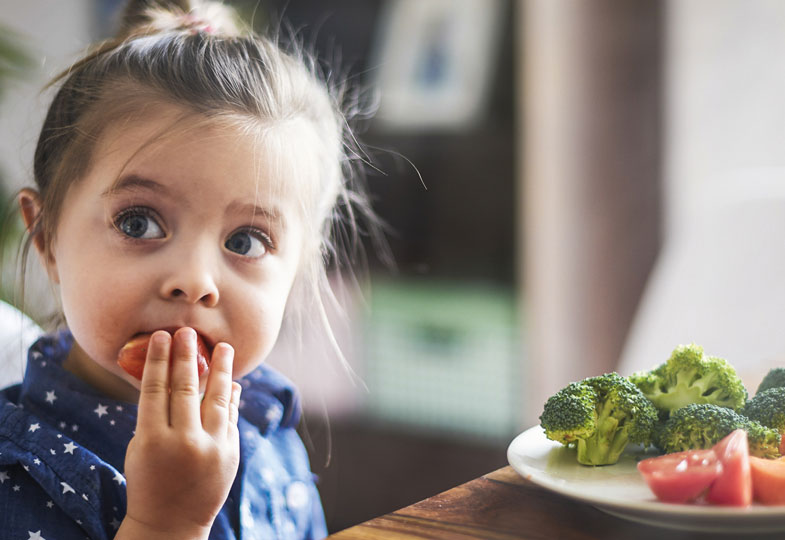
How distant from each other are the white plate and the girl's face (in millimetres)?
313

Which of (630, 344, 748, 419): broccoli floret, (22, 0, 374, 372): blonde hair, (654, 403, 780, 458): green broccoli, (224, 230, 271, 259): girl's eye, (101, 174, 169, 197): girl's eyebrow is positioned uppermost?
(22, 0, 374, 372): blonde hair

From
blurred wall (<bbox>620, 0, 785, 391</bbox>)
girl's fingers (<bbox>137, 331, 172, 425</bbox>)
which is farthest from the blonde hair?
blurred wall (<bbox>620, 0, 785, 391</bbox>)

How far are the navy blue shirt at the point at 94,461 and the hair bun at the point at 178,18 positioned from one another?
376 millimetres

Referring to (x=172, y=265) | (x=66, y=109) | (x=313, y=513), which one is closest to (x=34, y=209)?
(x=66, y=109)

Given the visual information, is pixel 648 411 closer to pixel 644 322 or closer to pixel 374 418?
pixel 644 322

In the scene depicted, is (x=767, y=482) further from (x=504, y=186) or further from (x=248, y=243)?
(x=504, y=186)

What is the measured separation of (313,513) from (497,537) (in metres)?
0.46

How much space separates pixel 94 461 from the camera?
77 cm

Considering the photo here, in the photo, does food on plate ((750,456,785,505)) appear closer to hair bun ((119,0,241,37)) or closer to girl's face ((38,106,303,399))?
girl's face ((38,106,303,399))

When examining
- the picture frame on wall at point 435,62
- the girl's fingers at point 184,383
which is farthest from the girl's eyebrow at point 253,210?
the picture frame on wall at point 435,62

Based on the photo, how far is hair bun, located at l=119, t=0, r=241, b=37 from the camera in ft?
3.11

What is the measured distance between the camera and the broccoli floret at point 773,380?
28.3 inches

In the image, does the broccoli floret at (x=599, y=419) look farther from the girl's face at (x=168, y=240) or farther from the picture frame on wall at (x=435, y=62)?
the picture frame on wall at (x=435, y=62)

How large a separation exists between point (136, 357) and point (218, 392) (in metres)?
0.09
